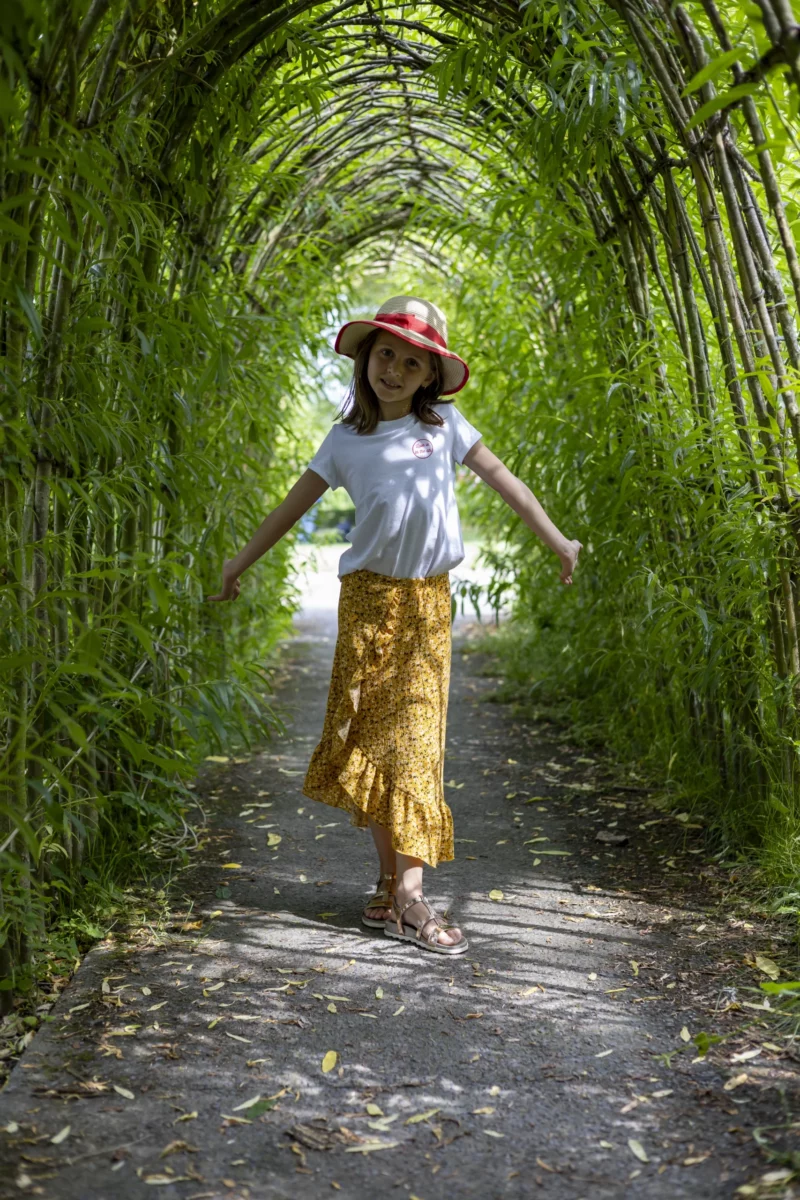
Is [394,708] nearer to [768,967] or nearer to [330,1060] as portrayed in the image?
[330,1060]

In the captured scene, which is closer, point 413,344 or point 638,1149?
point 638,1149

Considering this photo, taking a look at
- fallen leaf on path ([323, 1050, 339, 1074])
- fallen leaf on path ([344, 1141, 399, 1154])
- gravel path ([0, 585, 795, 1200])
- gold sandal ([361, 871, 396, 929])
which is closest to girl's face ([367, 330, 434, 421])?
gold sandal ([361, 871, 396, 929])

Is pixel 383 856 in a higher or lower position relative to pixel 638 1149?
higher

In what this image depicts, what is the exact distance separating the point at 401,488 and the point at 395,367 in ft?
0.80

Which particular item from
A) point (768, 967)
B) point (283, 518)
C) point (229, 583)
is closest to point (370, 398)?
point (283, 518)

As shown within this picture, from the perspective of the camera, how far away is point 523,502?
2.38 m

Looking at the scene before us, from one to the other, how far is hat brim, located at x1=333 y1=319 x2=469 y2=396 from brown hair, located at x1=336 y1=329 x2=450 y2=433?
0.02m

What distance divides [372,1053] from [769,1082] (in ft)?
2.03

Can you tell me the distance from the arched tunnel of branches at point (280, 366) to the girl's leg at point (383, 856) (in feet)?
1.38

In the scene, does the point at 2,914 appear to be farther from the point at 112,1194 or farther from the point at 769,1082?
the point at 769,1082

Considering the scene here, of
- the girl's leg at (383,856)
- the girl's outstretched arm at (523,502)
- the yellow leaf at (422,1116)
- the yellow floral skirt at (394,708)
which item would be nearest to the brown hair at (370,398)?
the girl's outstretched arm at (523,502)

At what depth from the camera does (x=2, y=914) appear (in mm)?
1829

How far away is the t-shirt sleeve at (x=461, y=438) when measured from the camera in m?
2.40

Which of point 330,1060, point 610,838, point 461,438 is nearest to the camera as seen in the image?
point 330,1060
